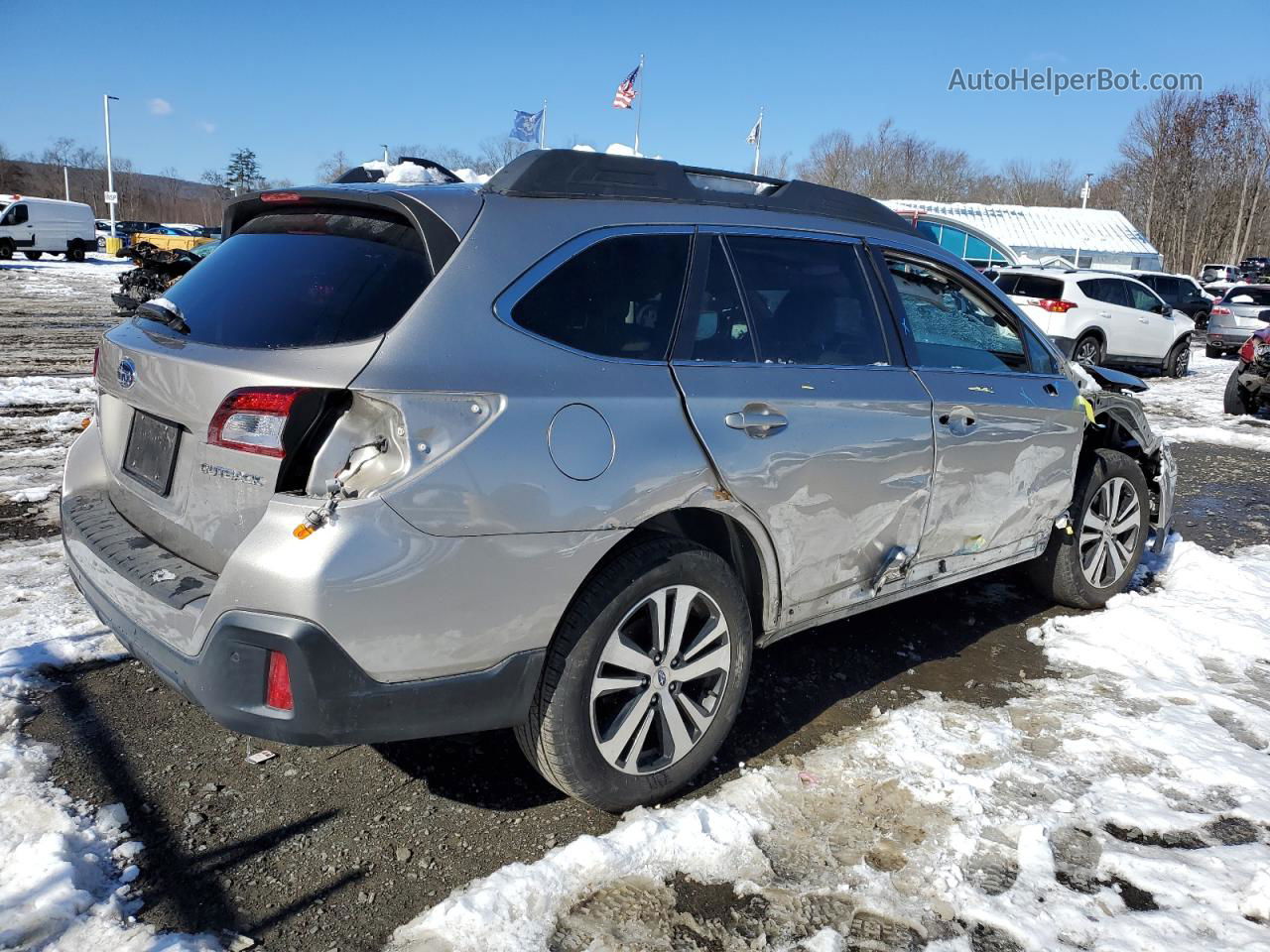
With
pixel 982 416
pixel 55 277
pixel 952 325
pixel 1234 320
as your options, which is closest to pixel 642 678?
pixel 982 416

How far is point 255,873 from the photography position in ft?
8.39

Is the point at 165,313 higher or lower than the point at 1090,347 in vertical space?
higher

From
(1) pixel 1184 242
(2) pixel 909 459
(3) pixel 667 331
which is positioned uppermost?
(1) pixel 1184 242

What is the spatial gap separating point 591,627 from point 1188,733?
2469 mm

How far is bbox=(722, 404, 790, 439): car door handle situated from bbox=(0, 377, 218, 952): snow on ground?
6.41ft

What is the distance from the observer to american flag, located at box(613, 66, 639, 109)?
31.5 metres

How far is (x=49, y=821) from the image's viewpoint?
2660mm

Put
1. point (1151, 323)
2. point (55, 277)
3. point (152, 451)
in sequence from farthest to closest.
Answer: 1. point (55, 277)
2. point (1151, 323)
3. point (152, 451)

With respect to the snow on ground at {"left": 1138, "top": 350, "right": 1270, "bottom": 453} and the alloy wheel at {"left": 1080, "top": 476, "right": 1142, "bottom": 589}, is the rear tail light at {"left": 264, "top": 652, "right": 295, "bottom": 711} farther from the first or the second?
the snow on ground at {"left": 1138, "top": 350, "right": 1270, "bottom": 453}

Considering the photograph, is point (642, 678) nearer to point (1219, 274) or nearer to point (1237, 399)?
point (1237, 399)

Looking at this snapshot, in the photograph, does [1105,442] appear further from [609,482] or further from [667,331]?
[609,482]

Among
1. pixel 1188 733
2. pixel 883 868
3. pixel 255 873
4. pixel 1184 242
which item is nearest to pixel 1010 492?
pixel 1188 733

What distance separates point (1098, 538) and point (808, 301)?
97.7 inches

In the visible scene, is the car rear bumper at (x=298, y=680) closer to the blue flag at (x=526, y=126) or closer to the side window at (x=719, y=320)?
the side window at (x=719, y=320)
